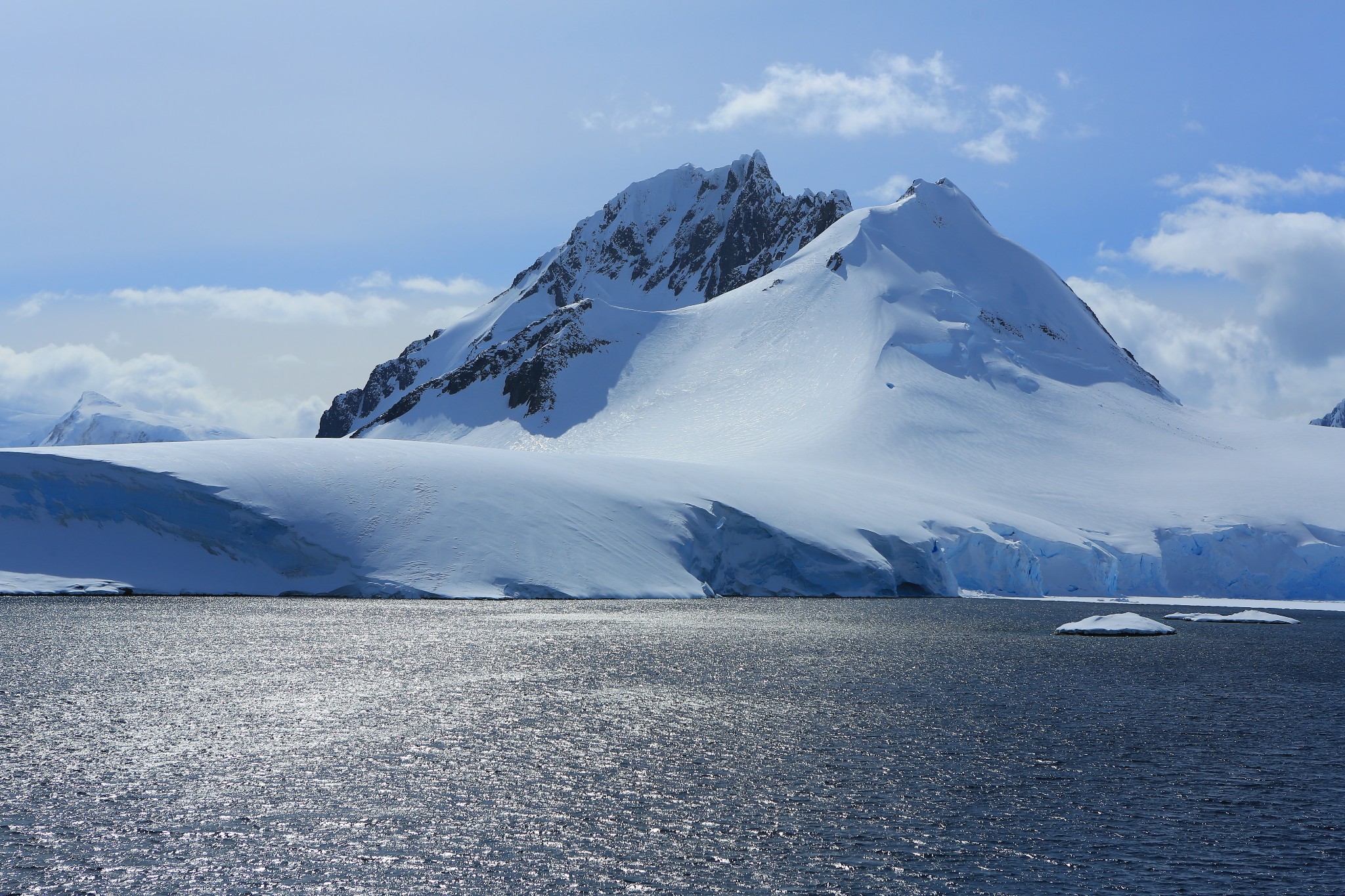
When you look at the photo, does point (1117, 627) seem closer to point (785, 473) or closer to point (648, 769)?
point (648, 769)

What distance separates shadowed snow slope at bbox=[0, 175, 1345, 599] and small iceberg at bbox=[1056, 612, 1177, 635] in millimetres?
24776

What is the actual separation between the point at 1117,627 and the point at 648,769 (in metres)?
44.9

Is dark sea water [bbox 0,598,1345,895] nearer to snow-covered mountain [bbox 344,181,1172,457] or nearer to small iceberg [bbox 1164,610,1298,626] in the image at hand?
small iceberg [bbox 1164,610,1298,626]

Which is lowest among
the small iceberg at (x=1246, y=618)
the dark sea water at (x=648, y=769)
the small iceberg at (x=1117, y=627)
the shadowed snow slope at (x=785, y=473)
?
the dark sea water at (x=648, y=769)

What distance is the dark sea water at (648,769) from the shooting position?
17.1m

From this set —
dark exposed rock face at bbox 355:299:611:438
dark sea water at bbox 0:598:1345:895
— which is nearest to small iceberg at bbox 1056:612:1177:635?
dark sea water at bbox 0:598:1345:895

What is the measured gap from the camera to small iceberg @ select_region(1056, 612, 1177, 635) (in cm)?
6103

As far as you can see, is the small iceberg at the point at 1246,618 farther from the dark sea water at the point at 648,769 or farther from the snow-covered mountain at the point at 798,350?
the snow-covered mountain at the point at 798,350

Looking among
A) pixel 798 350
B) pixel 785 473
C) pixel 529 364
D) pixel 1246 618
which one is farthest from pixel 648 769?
pixel 529 364

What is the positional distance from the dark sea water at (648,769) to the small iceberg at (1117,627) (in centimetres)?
1320

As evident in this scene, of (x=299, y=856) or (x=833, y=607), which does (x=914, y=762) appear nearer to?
(x=299, y=856)

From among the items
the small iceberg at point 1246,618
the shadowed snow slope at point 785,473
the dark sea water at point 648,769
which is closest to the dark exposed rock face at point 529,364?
the shadowed snow slope at point 785,473

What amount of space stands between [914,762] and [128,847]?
15863mm

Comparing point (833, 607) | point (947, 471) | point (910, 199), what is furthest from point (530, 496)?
point (910, 199)
